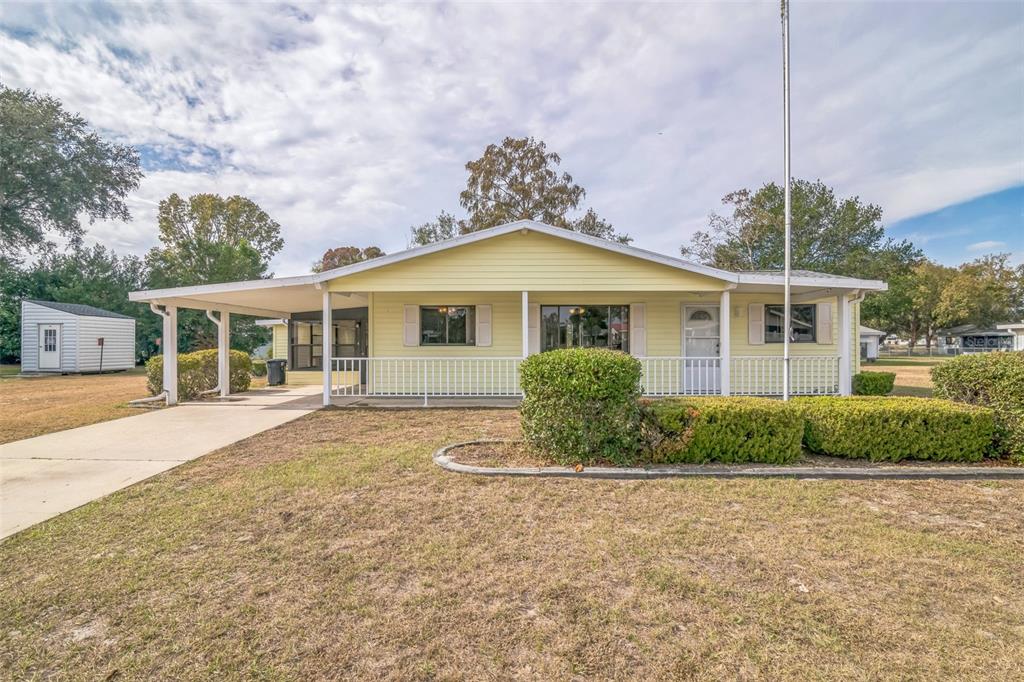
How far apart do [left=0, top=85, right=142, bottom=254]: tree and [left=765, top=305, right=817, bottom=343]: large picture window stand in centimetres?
3516

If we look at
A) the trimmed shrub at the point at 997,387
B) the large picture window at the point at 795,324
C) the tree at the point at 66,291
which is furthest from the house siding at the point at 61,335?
the trimmed shrub at the point at 997,387

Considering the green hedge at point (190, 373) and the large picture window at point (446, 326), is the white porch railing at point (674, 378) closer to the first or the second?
the large picture window at point (446, 326)

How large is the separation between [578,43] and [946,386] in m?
8.69

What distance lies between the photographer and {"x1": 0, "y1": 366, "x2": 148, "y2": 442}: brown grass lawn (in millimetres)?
7535

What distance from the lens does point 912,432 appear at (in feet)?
16.5

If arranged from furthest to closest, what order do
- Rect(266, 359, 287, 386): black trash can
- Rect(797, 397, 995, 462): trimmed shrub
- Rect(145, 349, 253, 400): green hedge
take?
Rect(266, 359, 287, 386): black trash can < Rect(145, 349, 253, 400): green hedge < Rect(797, 397, 995, 462): trimmed shrub

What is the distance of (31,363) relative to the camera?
2034cm

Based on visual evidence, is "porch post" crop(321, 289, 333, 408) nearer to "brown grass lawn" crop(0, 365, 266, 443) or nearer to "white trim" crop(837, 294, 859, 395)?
"brown grass lawn" crop(0, 365, 266, 443)

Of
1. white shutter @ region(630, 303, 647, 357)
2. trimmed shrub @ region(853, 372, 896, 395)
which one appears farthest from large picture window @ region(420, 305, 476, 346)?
trimmed shrub @ region(853, 372, 896, 395)

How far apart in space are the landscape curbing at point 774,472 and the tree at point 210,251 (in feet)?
87.0

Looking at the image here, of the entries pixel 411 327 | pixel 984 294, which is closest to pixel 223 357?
pixel 411 327

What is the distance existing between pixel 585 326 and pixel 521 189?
17648mm

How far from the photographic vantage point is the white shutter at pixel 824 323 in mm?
11188

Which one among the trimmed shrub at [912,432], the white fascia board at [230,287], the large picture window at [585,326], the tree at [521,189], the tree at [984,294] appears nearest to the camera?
the trimmed shrub at [912,432]
